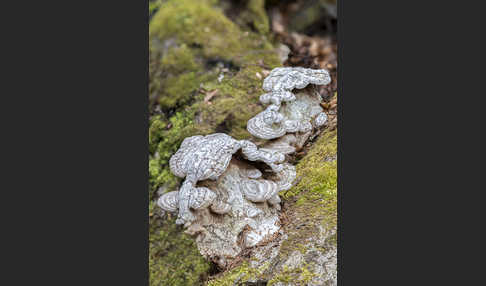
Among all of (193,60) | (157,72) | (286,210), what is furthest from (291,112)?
(157,72)

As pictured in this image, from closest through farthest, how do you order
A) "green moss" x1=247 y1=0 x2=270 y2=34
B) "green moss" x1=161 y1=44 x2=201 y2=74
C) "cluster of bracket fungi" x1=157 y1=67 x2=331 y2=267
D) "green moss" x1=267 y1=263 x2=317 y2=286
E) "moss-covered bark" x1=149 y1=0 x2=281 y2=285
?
"green moss" x1=267 y1=263 x2=317 y2=286
"cluster of bracket fungi" x1=157 y1=67 x2=331 y2=267
"moss-covered bark" x1=149 y1=0 x2=281 y2=285
"green moss" x1=161 y1=44 x2=201 y2=74
"green moss" x1=247 y1=0 x2=270 y2=34

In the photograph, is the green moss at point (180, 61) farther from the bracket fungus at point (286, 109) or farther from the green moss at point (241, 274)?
the green moss at point (241, 274)

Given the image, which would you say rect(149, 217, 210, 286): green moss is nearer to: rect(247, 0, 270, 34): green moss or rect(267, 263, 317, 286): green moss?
rect(267, 263, 317, 286): green moss

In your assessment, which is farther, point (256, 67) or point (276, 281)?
point (256, 67)

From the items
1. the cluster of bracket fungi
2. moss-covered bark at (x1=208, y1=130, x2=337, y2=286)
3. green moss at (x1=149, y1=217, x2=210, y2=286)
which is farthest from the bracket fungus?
green moss at (x1=149, y1=217, x2=210, y2=286)

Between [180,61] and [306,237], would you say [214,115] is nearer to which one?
[180,61]

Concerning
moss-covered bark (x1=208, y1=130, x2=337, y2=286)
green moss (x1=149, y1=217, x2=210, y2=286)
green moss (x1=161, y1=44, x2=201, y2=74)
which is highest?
green moss (x1=161, y1=44, x2=201, y2=74)

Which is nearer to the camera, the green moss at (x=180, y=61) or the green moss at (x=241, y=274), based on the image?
the green moss at (x=241, y=274)

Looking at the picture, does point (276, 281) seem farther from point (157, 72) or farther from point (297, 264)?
point (157, 72)

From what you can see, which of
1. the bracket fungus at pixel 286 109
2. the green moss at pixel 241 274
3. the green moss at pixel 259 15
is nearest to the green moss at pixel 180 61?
the green moss at pixel 259 15
